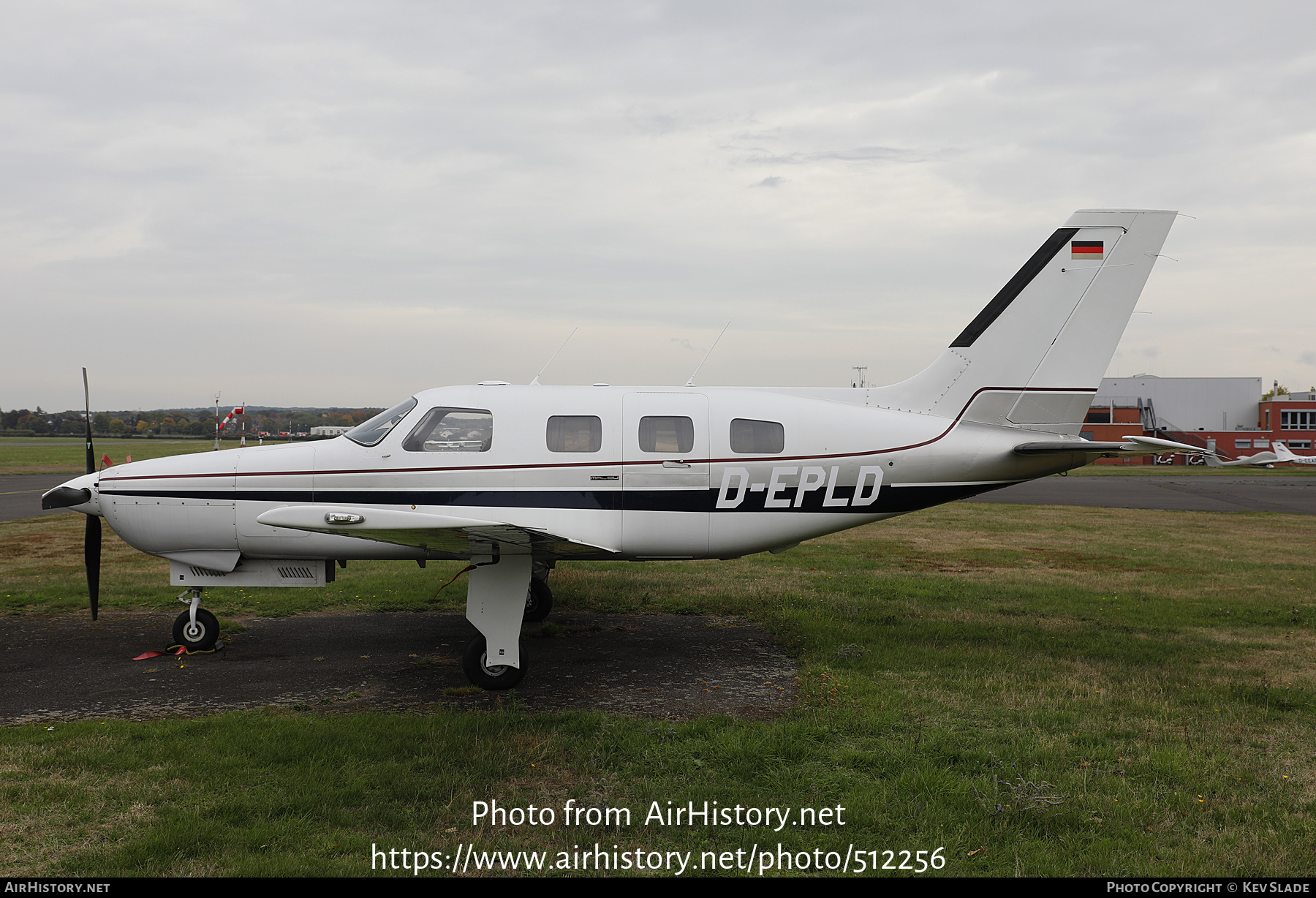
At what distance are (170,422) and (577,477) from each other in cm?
7226

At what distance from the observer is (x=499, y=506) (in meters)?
7.50

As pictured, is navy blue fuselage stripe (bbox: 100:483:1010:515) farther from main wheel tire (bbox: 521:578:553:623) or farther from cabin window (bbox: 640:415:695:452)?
main wheel tire (bbox: 521:578:553:623)

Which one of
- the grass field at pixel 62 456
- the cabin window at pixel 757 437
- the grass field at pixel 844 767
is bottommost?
the grass field at pixel 844 767

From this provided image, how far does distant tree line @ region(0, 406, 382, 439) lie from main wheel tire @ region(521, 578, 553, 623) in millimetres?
2893

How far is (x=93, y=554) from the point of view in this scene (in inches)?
324

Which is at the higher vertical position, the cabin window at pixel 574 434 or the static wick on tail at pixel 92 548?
the cabin window at pixel 574 434

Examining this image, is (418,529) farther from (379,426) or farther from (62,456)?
(62,456)

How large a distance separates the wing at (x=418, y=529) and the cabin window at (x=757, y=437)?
1.96m

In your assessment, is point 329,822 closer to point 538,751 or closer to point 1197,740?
point 538,751

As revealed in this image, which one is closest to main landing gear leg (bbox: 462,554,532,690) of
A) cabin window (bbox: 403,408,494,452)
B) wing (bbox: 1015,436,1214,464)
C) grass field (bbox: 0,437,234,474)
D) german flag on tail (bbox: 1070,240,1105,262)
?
cabin window (bbox: 403,408,494,452)

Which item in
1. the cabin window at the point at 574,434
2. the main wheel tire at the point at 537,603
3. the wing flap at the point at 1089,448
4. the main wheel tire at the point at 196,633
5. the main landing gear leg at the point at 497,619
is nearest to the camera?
the main landing gear leg at the point at 497,619

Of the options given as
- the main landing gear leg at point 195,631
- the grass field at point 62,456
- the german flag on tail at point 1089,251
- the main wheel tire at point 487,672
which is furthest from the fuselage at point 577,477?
the grass field at point 62,456

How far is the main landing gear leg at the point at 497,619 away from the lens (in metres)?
6.91

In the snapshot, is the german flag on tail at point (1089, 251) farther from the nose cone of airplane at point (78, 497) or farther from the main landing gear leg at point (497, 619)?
the nose cone of airplane at point (78, 497)
